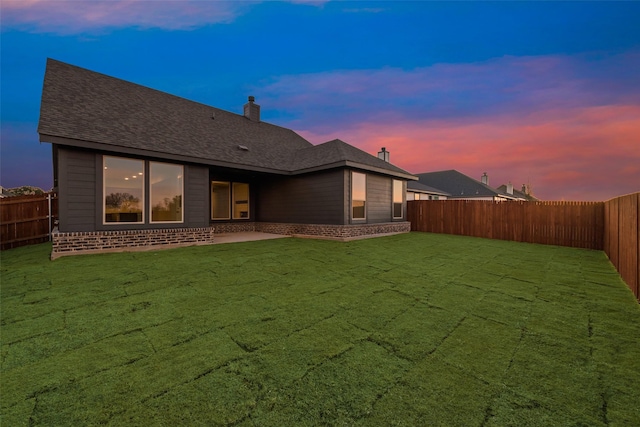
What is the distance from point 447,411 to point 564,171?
20782 millimetres

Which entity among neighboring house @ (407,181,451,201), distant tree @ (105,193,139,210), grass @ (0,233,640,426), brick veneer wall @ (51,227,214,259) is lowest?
grass @ (0,233,640,426)

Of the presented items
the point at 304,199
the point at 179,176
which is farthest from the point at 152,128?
the point at 304,199

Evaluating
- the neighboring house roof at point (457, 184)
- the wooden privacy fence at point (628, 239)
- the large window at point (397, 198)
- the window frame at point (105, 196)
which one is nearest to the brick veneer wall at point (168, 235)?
the window frame at point (105, 196)

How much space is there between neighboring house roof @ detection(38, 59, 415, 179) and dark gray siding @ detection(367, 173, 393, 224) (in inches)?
23.7

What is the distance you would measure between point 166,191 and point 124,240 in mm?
1934

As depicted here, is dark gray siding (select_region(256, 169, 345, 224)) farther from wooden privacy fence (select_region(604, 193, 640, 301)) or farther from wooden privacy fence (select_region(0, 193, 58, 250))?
wooden privacy fence (select_region(0, 193, 58, 250))

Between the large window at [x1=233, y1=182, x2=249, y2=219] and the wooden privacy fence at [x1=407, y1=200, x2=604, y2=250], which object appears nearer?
the wooden privacy fence at [x1=407, y1=200, x2=604, y2=250]

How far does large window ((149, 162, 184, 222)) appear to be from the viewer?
802 centimetres

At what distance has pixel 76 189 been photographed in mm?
6742

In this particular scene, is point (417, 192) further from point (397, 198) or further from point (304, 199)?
point (304, 199)

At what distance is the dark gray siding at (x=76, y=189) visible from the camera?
6562 millimetres

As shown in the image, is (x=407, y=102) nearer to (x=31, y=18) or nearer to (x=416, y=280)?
(x=416, y=280)

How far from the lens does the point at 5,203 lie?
8.39 m

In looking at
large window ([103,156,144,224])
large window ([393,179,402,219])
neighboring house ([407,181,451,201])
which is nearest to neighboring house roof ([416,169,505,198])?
neighboring house ([407,181,451,201])
